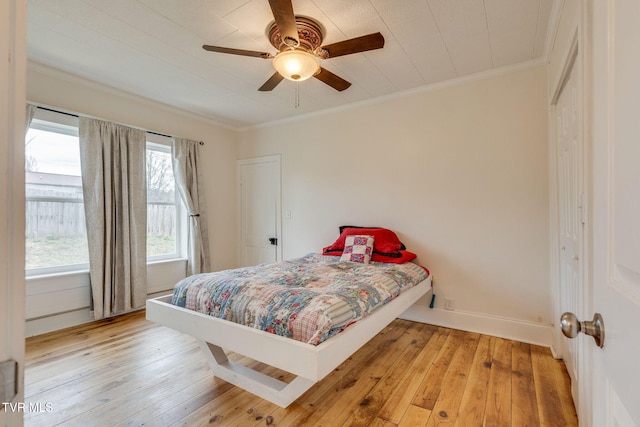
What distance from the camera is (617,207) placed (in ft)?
1.80

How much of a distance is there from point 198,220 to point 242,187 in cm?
93

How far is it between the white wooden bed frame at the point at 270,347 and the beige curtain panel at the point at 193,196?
1848 millimetres

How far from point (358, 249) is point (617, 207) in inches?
100

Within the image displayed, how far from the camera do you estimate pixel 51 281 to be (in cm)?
288

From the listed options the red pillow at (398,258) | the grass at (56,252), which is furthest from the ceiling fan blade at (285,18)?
the grass at (56,252)

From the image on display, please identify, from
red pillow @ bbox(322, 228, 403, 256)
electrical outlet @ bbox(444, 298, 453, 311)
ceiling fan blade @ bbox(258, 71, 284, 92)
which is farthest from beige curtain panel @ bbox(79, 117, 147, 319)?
electrical outlet @ bbox(444, 298, 453, 311)

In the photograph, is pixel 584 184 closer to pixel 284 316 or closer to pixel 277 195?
pixel 284 316

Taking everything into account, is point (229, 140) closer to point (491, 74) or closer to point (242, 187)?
point (242, 187)

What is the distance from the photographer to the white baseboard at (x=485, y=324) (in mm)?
2586

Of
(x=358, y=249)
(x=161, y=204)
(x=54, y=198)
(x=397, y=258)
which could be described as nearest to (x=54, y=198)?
(x=54, y=198)

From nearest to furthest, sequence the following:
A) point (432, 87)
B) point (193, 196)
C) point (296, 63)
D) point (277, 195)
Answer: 1. point (296, 63)
2. point (432, 87)
3. point (193, 196)
4. point (277, 195)

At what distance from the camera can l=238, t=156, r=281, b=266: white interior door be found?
14.3ft

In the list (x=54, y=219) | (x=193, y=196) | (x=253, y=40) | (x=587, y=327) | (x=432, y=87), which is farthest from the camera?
(x=193, y=196)

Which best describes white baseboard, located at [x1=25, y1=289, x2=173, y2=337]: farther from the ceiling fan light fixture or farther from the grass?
the ceiling fan light fixture
